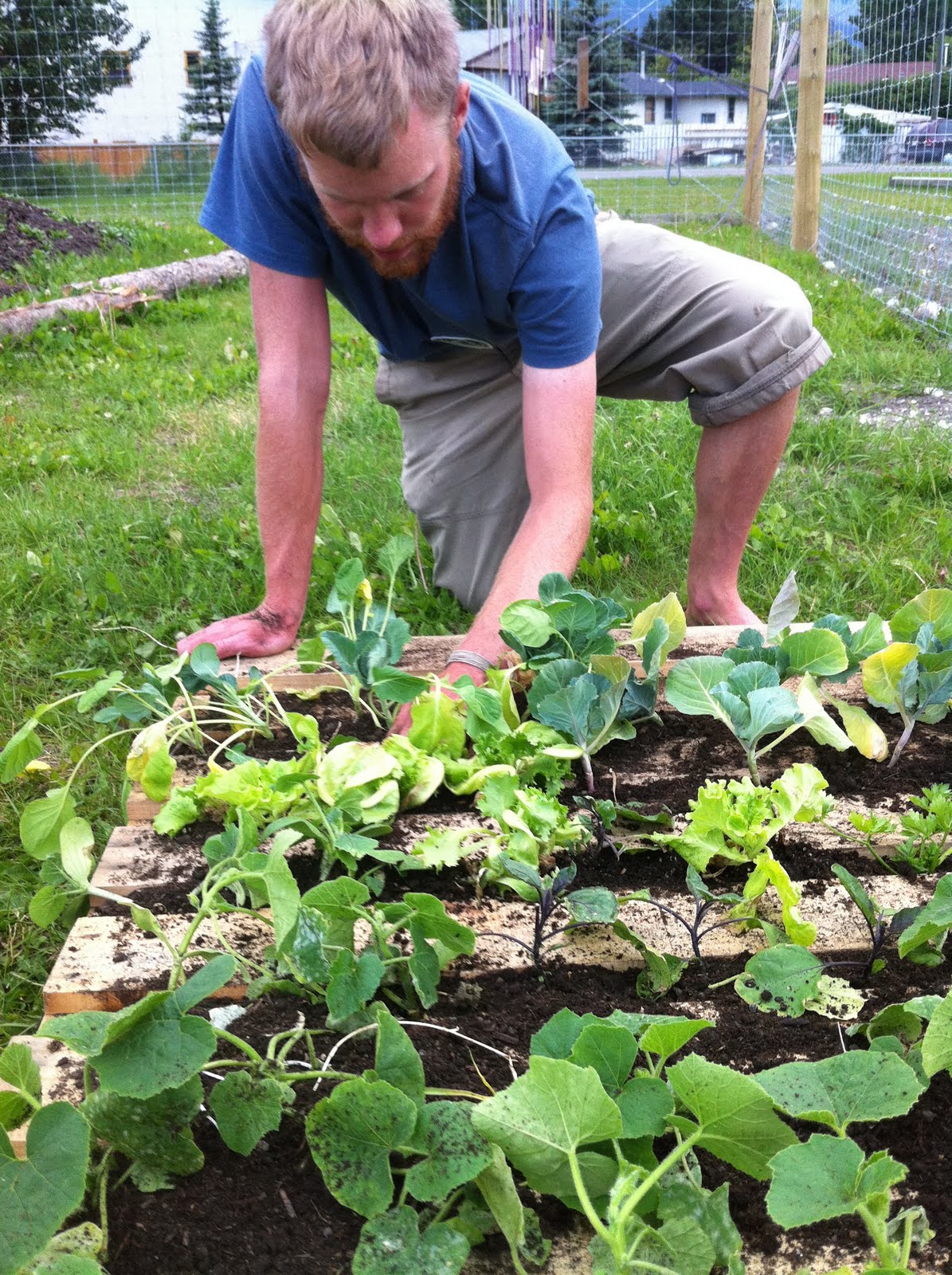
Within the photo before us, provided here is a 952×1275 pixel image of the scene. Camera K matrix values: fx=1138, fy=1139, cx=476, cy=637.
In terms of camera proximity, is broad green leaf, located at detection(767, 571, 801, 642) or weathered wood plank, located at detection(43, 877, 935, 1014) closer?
weathered wood plank, located at detection(43, 877, 935, 1014)

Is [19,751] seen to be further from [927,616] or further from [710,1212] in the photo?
[927,616]

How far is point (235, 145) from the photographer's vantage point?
2213 mm

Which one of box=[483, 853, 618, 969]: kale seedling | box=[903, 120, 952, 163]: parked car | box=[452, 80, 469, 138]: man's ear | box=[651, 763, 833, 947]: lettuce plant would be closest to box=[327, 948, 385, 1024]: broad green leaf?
box=[483, 853, 618, 969]: kale seedling

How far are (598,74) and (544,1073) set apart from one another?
485 inches

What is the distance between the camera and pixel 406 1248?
819 millimetres

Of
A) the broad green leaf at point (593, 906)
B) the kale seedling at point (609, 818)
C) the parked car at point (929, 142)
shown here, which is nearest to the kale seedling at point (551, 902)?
the broad green leaf at point (593, 906)

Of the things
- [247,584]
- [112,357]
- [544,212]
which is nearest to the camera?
[544,212]

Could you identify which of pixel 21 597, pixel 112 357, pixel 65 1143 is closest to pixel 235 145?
pixel 21 597

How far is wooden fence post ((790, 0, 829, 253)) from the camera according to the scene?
22.9 feet

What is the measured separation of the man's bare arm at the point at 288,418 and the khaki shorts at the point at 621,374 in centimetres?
50

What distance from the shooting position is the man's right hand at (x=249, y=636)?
2012 mm

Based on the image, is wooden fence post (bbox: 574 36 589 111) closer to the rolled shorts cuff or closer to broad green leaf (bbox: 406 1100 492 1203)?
the rolled shorts cuff

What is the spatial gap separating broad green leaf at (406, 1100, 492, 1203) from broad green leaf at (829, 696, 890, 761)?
871mm

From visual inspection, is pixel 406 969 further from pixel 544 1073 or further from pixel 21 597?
pixel 21 597
